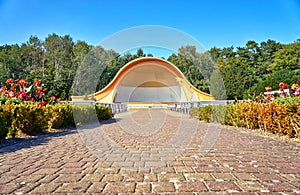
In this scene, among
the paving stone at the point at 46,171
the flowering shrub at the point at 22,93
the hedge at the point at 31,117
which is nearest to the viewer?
the paving stone at the point at 46,171

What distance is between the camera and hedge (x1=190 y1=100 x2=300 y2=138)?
4315 millimetres

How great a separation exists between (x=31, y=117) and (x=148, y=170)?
354 centimetres

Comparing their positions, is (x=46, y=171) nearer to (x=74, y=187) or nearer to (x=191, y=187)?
(x=74, y=187)

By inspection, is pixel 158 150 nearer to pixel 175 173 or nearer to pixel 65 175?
pixel 175 173

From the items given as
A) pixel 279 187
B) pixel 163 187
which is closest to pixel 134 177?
pixel 163 187

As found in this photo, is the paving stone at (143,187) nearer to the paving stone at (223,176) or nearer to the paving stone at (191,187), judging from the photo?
the paving stone at (191,187)

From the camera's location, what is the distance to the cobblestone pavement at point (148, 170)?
1934mm

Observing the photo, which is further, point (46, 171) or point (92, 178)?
point (46, 171)

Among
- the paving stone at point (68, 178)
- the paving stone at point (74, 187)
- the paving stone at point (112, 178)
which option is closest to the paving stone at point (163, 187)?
the paving stone at point (112, 178)

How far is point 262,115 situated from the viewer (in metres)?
5.43

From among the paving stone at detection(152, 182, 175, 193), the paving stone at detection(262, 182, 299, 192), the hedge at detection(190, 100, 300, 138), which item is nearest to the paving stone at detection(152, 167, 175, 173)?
the paving stone at detection(152, 182, 175, 193)

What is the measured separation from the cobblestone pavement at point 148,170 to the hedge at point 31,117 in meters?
0.79

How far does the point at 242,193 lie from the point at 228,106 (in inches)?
219

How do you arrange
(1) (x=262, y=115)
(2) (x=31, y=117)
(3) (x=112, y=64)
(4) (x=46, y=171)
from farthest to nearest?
(3) (x=112, y=64), (1) (x=262, y=115), (2) (x=31, y=117), (4) (x=46, y=171)
